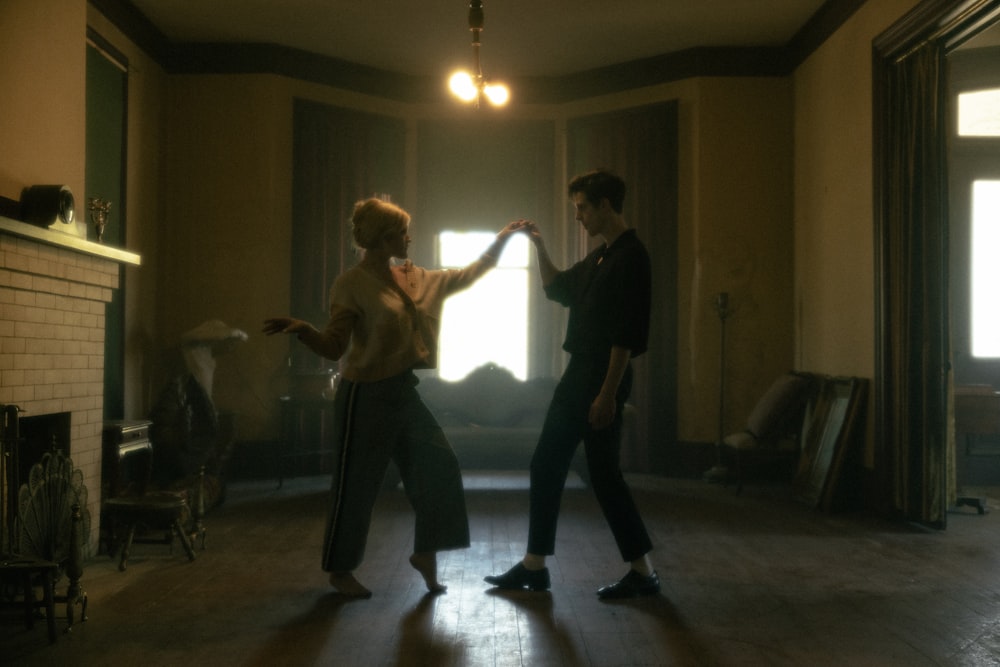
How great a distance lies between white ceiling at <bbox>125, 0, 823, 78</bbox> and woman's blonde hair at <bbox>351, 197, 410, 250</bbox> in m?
3.38

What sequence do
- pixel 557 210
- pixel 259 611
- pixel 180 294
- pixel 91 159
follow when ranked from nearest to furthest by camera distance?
pixel 259 611 < pixel 91 159 < pixel 180 294 < pixel 557 210

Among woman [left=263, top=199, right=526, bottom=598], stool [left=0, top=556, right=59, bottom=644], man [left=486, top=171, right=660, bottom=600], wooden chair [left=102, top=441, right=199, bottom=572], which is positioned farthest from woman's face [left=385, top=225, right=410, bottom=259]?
wooden chair [left=102, top=441, right=199, bottom=572]

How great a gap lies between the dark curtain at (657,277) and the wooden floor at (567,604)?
7.26ft

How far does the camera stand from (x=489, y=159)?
8.47 meters

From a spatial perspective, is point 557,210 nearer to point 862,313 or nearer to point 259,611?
point 862,313

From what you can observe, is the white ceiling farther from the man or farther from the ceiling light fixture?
the man

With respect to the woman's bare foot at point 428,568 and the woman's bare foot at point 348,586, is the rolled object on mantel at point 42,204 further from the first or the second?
the woman's bare foot at point 428,568

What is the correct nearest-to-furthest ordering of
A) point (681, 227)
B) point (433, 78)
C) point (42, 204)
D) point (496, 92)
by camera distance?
point (42, 204) < point (496, 92) < point (681, 227) < point (433, 78)

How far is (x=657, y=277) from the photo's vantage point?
7703mm

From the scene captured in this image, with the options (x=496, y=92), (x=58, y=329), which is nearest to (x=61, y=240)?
(x=58, y=329)

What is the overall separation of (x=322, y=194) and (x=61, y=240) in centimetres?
385

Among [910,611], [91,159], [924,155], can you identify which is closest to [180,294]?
[91,159]

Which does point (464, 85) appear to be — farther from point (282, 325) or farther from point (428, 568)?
point (428, 568)

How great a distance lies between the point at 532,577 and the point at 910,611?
4.29 ft
